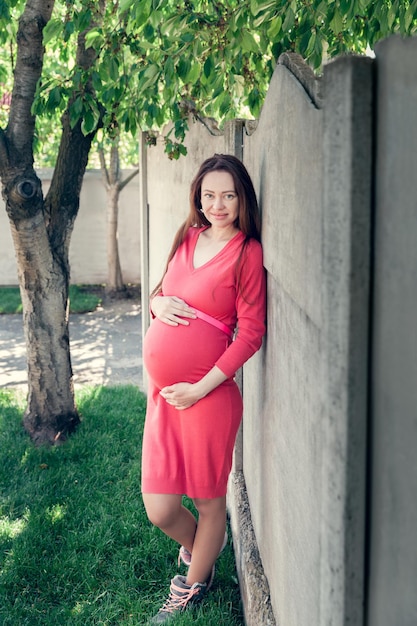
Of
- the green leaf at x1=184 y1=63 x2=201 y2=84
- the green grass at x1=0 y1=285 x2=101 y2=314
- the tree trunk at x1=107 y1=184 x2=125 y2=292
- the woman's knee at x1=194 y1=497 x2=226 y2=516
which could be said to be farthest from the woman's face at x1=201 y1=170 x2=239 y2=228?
the tree trunk at x1=107 y1=184 x2=125 y2=292

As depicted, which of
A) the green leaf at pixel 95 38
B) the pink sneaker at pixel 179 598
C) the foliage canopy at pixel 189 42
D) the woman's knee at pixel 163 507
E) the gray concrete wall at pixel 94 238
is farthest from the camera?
the gray concrete wall at pixel 94 238

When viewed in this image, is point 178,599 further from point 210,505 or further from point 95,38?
point 95,38

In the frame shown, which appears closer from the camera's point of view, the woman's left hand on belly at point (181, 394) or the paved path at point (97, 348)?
the woman's left hand on belly at point (181, 394)

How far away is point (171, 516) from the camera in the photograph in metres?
3.17

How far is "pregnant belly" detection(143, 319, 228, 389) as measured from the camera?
9.50 ft

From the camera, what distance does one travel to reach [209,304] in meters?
2.87

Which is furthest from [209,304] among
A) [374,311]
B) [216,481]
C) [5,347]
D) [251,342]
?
[5,347]

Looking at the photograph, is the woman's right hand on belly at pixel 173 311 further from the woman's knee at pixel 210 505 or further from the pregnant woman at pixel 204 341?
the woman's knee at pixel 210 505

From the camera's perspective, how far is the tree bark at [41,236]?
5.05 m

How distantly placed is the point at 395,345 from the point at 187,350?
175 centimetres

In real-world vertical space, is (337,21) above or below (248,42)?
above

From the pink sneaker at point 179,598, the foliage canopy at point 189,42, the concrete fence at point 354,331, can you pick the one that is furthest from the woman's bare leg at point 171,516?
the foliage canopy at point 189,42

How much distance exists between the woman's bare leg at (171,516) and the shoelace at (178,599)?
7.2 inches

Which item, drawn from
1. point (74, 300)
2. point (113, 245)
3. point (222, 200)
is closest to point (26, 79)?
point (222, 200)
